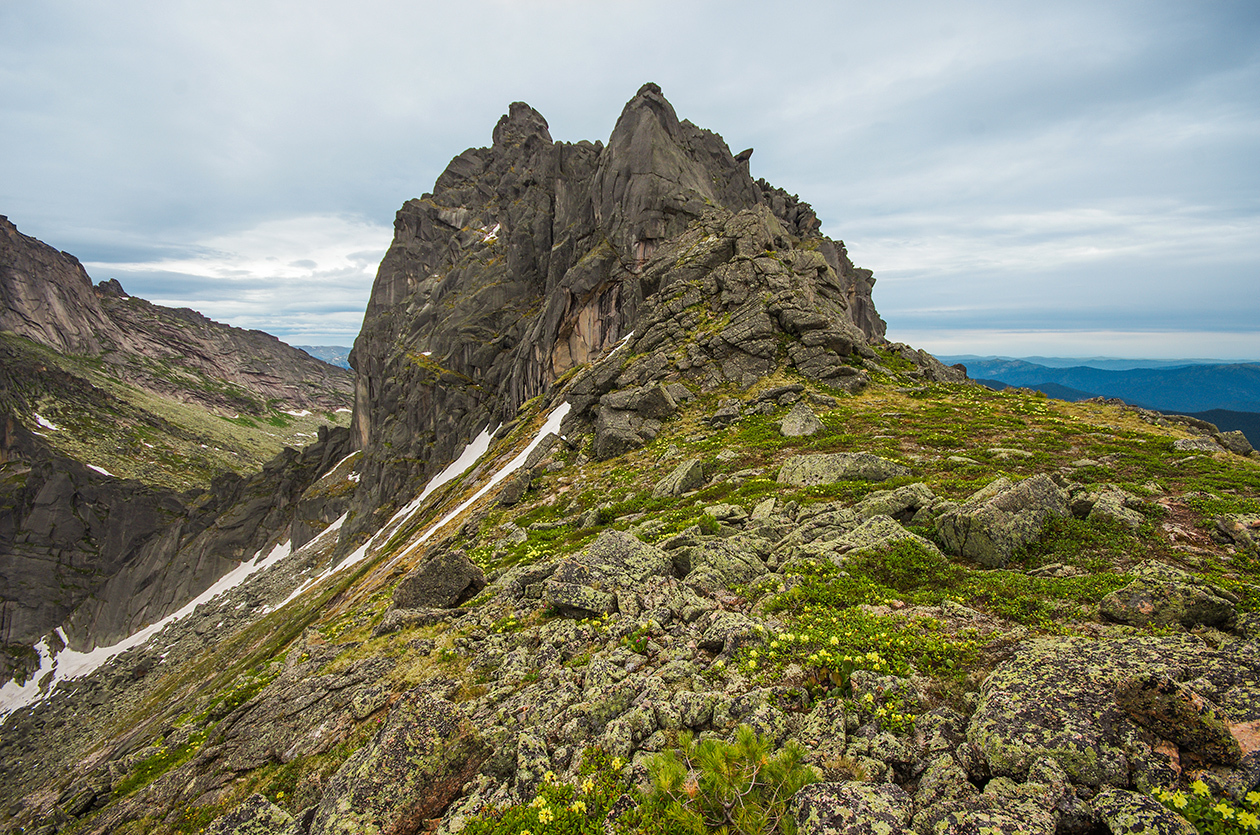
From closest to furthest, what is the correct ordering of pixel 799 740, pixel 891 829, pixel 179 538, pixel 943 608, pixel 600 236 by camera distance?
1. pixel 891 829
2. pixel 799 740
3. pixel 943 608
4. pixel 600 236
5. pixel 179 538

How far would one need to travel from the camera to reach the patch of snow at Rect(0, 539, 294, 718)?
82.4 meters

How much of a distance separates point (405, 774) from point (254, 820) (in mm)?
2575

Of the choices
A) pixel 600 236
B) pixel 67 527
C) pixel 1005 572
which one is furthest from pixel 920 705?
pixel 67 527

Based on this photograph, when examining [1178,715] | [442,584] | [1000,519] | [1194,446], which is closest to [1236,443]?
[1194,446]

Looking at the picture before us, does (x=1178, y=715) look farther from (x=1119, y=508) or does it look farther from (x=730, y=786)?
(x=1119, y=508)

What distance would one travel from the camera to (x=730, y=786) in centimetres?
557

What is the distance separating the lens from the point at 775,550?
478 inches

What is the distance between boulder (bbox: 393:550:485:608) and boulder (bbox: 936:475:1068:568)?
1379cm

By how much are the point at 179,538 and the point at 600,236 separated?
11825 cm

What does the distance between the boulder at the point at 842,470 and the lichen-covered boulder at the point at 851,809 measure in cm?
1160

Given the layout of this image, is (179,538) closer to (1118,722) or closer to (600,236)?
(600,236)

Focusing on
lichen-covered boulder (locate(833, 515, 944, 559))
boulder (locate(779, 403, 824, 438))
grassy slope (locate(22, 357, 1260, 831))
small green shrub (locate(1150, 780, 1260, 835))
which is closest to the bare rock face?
grassy slope (locate(22, 357, 1260, 831))

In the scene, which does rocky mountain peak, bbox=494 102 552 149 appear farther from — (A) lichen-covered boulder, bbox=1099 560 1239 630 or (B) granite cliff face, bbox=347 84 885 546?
(A) lichen-covered boulder, bbox=1099 560 1239 630

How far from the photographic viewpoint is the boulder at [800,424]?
2223 centimetres
